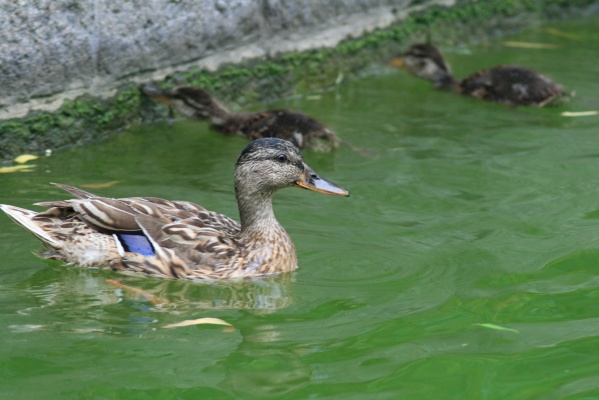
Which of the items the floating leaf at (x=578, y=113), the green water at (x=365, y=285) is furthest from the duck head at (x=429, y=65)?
the floating leaf at (x=578, y=113)

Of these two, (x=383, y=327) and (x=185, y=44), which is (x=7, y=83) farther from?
(x=383, y=327)

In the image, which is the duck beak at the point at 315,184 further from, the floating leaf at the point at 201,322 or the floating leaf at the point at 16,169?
the floating leaf at the point at 16,169

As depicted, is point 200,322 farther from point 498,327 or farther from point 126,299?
point 498,327

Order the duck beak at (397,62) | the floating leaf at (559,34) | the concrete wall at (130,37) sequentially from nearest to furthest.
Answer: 1. the concrete wall at (130,37)
2. the duck beak at (397,62)
3. the floating leaf at (559,34)

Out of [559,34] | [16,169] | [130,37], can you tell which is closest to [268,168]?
[16,169]

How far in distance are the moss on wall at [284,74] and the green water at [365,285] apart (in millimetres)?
165

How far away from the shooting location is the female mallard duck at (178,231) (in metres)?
5.68

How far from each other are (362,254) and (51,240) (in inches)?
67.0

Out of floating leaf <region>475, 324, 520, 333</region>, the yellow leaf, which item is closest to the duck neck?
the yellow leaf

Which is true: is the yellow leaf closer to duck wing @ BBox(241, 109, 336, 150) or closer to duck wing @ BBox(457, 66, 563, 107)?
duck wing @ BBox(241, 109, 336, 150)

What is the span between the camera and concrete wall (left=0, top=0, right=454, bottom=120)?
22.8ft

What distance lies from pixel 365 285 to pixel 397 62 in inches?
181

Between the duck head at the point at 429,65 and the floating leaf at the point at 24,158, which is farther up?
the duck head at the point at 429,65

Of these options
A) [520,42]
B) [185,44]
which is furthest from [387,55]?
[185,44]
